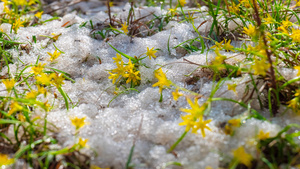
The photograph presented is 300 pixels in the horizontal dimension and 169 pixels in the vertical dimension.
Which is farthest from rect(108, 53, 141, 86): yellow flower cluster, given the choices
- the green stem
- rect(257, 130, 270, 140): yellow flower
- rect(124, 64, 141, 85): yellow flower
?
rect(257, 130, 270, 140): yellow flower

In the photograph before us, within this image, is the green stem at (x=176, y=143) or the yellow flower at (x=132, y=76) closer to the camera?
the green stem at (x=176, y=143)

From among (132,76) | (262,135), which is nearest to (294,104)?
(262,135)

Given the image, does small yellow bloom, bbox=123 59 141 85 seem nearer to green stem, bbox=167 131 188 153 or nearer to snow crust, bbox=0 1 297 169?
snow crust, bbox=0 1 297 169

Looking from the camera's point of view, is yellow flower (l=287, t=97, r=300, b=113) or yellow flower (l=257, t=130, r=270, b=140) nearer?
yellow flower (l=257, t=130, r=270, b=140)

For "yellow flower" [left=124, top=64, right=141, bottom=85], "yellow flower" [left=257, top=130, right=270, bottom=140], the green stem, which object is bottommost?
the green stem

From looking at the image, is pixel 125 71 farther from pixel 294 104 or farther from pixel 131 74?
pixel 294 104

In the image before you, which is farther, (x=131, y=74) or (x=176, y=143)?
(x=131, y=74)

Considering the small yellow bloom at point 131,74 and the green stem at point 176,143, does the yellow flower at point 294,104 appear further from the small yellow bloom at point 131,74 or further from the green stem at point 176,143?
the small yellow bloom at point 131,74

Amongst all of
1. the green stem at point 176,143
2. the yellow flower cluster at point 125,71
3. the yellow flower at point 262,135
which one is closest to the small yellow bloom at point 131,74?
the yellow flower cluster at point 125,71

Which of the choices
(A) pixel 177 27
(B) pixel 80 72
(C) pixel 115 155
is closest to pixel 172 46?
(A) pixel 177 27

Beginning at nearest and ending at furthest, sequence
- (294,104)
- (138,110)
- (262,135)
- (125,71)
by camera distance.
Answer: (262,135) < (294,104) < (138,110) < (125,71)

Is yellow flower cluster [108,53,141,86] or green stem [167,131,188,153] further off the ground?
yellow flower cluster [108,53,141,86]
